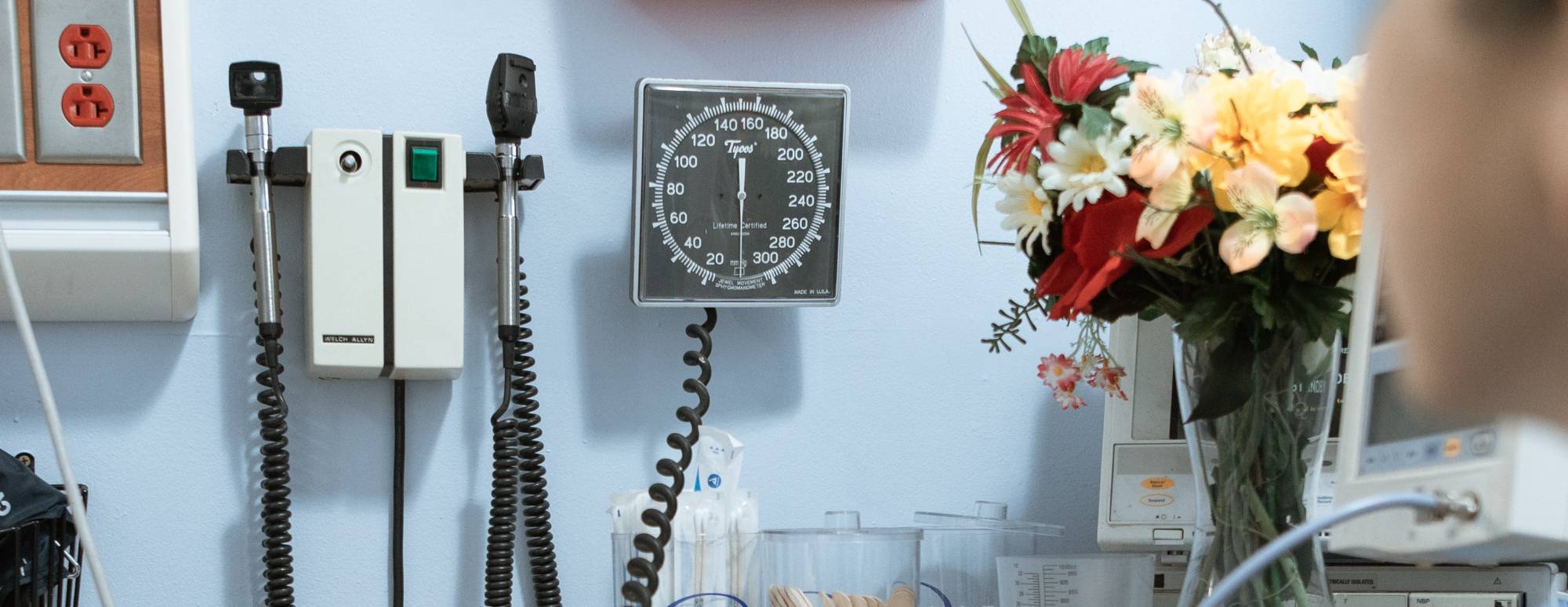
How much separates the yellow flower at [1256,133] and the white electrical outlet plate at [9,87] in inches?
38.3

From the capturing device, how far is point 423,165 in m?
1.19

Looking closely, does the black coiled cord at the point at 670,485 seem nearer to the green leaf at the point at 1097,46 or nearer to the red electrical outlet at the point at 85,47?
the green leaf at the point at 1097,46

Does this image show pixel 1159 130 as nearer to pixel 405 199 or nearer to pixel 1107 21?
pixel 1107 21

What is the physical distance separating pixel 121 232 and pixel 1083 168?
82 centimetres

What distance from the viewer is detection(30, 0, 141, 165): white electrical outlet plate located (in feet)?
3.66

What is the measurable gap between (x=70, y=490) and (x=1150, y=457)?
961mm

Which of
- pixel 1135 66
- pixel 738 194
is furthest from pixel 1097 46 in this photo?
pixel 738 194

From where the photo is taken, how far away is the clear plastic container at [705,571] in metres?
1.14

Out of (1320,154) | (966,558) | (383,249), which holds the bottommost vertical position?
(966,558)

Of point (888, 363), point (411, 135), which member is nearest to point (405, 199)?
point (411, 135)

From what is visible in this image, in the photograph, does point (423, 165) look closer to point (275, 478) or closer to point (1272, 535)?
point (275, 478)

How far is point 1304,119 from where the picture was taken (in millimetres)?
945

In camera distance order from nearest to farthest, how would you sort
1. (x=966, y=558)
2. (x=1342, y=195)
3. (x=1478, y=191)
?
(x=1478, y=191) < (x=1342, y=195) < (x=966, y=558)

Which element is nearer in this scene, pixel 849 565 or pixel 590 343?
pixel 849 565
